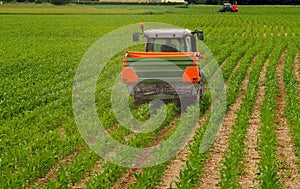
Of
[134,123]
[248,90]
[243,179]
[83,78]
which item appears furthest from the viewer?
[83,78]

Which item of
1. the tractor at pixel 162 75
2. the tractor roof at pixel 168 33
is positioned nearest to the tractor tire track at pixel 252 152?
the tractor at pixel 162 75

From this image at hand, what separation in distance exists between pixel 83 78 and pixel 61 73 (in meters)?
1.09

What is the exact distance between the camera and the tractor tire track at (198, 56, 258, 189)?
8.36 m

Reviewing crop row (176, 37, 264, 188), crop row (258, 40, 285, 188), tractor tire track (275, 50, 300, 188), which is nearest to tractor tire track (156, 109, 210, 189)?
crop row (176, 37, 264, 188)

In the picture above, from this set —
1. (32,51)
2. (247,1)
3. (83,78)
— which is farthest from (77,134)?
(247,1)

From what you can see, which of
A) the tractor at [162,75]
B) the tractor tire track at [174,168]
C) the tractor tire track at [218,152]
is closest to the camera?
the tractor tire track at [174,168]

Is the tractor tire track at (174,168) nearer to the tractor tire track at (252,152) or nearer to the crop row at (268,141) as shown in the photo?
the tractor tire track at (252,152)

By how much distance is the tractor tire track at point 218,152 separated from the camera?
8359mm

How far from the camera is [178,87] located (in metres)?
12.9

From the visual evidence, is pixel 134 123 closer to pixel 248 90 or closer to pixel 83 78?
pixel 248 90

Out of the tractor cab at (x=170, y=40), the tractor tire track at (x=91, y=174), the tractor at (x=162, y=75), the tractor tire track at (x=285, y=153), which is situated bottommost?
the tractor tire track at (x=285, y=153)

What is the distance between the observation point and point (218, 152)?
9852mm

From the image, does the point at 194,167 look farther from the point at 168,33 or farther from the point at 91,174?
the point at 168,33

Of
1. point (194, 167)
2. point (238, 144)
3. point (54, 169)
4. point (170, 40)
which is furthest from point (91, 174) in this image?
point (170, 40)
